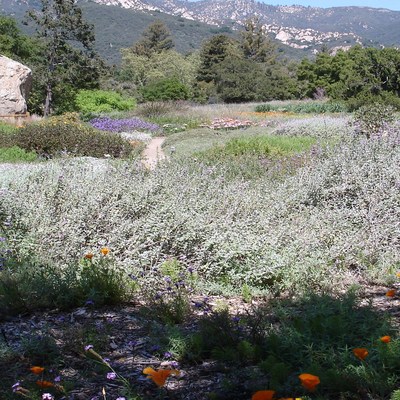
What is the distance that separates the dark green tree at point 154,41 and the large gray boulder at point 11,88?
139 feet

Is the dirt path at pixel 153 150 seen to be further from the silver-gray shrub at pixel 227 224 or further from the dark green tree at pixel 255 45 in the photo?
the dark green tree at pixel 255 45

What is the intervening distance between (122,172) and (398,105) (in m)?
19.5

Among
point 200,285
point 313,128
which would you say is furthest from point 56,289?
point 313,128

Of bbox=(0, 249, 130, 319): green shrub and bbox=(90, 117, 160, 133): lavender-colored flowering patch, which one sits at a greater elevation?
bbox=(0, 249, 130, 319): green shrub

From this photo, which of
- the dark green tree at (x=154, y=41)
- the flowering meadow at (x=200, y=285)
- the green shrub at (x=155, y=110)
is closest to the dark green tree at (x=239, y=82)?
the green shrub at (x=155, y=110)

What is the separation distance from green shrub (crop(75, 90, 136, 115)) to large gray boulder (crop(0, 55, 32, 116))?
764 centimetres

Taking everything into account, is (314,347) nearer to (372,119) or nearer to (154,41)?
(372,119)

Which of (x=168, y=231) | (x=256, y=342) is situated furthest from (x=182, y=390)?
(x=168, y=231)

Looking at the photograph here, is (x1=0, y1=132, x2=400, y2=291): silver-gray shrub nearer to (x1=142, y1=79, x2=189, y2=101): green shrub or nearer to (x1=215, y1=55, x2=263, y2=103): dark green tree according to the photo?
(x1=142, y1=79, x2=189, y2=101): green shrub

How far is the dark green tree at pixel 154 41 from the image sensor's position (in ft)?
210

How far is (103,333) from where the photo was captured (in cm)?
285

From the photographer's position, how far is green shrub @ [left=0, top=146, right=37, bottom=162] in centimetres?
1112

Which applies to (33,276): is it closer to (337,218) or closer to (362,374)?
(362,374)

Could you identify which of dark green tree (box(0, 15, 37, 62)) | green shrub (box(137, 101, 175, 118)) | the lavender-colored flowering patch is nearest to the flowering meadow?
the lavender-colored flowering patch
